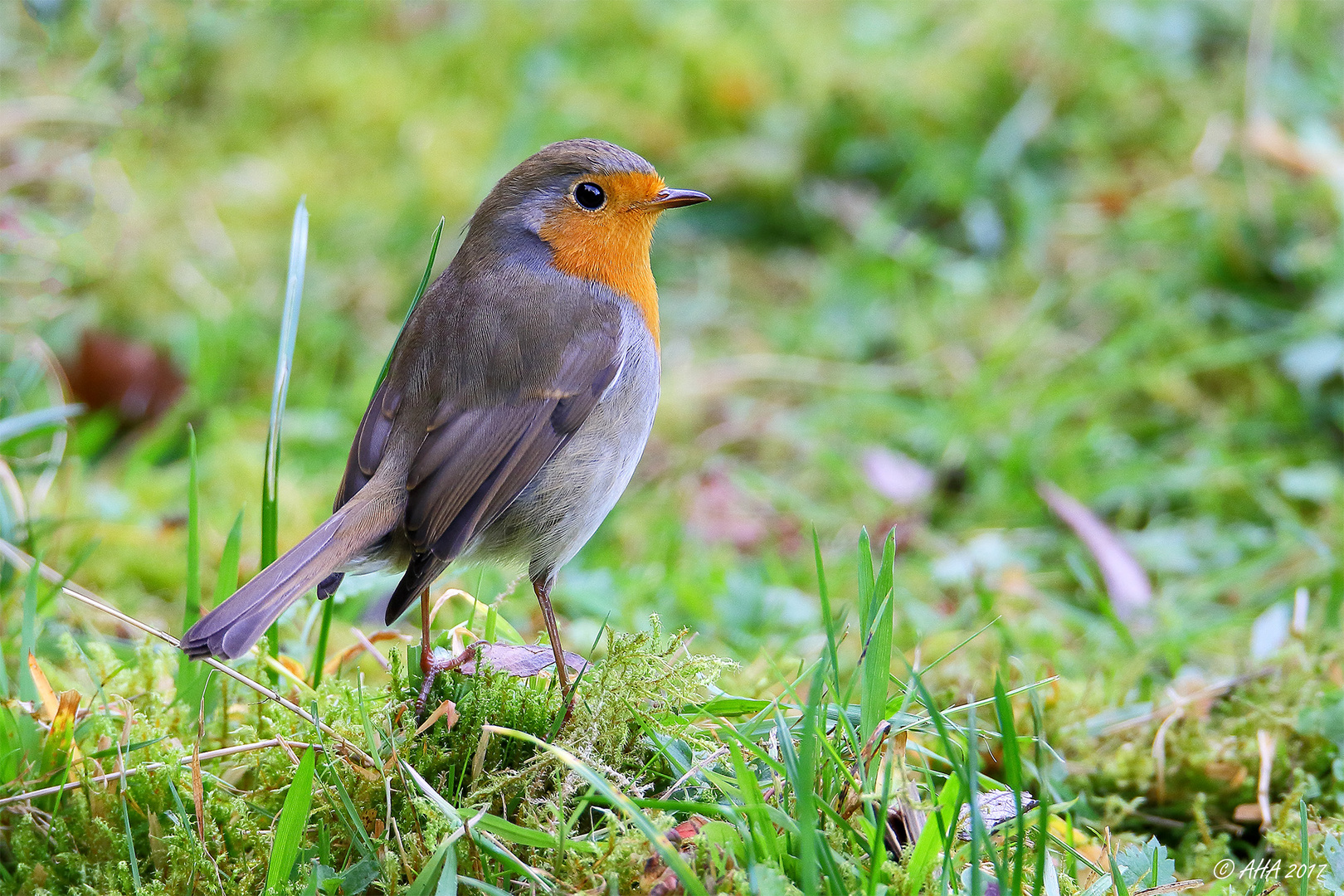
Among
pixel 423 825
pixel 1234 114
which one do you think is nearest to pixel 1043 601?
pixel 423 825

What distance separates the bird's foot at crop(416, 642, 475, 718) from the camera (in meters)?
2.10

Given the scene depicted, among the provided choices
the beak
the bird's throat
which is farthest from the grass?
the beak

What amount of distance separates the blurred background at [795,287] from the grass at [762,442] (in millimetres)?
22

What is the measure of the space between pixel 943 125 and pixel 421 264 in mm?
2457

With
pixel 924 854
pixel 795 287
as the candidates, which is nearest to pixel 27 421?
pixel 924 854

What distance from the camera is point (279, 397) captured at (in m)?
2.17

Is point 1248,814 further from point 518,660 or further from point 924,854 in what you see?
point 518,660

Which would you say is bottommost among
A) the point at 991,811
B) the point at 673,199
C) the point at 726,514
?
the point at 726,514

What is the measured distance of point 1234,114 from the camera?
538 centimetres

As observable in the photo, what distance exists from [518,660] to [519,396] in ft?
1.93

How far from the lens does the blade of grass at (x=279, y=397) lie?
Answer: 2.16 metres

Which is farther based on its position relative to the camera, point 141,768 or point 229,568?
point 229,568

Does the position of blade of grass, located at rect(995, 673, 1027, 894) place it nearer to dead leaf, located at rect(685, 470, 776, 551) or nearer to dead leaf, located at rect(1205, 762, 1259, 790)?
dead leaf, located at rect(1205, 762, 1259, 790)

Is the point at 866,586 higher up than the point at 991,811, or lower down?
higher up
